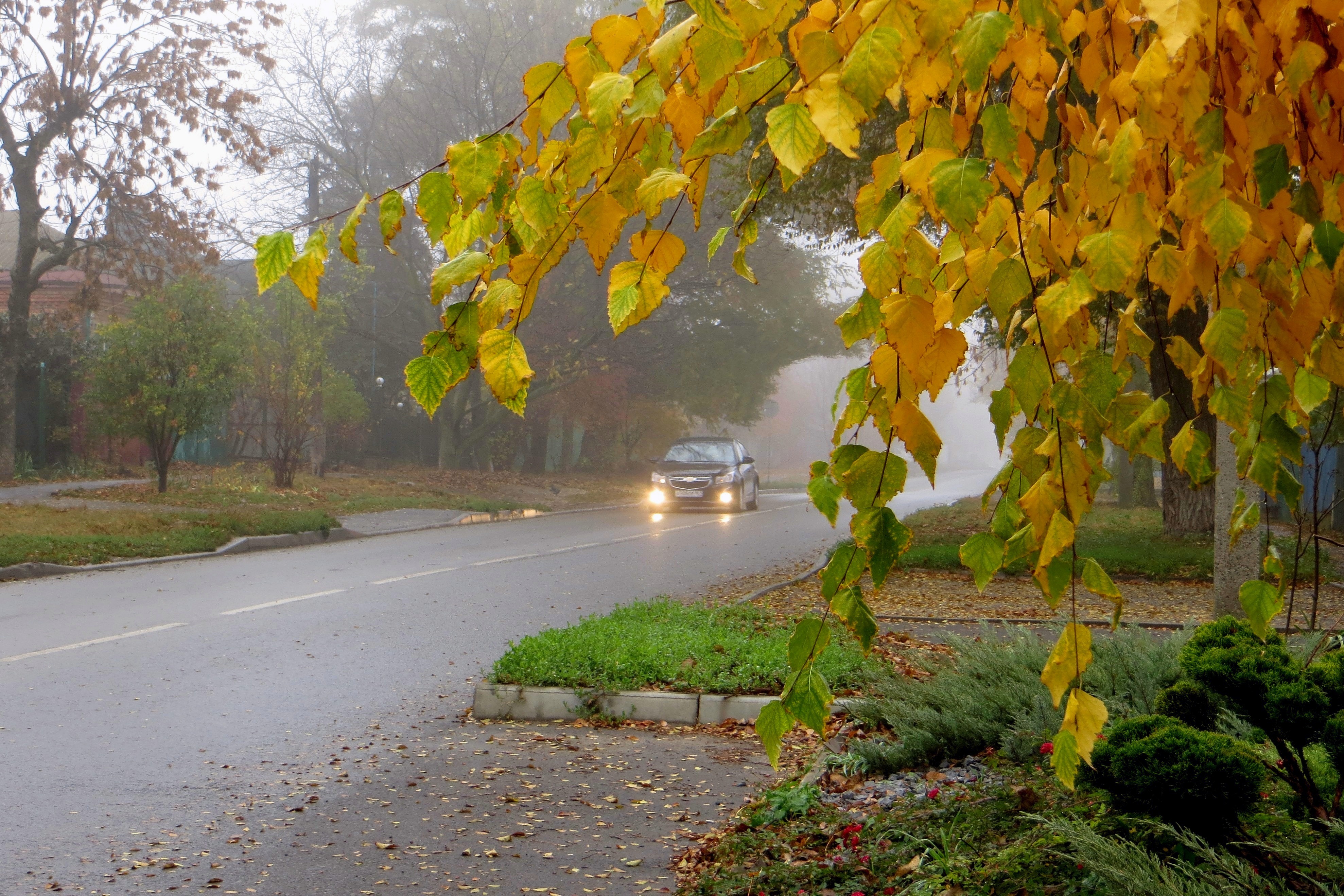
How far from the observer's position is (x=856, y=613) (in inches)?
80.7

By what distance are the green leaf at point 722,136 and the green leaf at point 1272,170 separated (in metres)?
0.74

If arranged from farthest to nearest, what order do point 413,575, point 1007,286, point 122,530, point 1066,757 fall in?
point 122,530 → point 413,575 → point 1066,757 → point 1007,286

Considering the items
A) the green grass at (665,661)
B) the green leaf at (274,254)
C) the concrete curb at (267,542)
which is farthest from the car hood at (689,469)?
the green leaf at (274,254)

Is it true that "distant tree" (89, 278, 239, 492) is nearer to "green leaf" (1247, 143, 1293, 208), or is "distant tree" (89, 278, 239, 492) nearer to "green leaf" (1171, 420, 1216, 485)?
"green leaf" (1171, 420, 1216, 485)

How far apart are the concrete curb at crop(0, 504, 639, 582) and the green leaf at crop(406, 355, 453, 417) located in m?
13.3

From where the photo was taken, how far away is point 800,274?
132ft

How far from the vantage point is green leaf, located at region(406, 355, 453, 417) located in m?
1.80

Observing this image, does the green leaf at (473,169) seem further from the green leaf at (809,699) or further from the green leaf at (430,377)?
the green leaf at (809,699)

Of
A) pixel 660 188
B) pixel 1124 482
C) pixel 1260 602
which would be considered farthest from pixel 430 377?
pixel 1124 482

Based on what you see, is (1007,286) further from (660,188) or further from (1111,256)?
(660,188)

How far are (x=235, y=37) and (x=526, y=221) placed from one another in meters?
27.3

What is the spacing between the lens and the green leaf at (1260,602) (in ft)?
8.51

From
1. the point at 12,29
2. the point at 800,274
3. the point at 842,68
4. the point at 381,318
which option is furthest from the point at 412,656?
the point at 800,274

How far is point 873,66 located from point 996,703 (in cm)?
420
